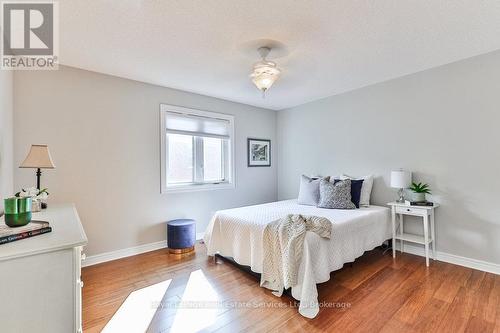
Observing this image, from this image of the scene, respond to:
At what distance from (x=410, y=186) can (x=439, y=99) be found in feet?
3.77

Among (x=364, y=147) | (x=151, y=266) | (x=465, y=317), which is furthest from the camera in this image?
(x=364, y=147)

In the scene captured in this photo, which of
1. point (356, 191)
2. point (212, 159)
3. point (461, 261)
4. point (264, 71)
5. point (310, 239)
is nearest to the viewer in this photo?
point (310, 239)

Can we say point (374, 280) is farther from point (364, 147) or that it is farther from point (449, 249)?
point (364, 147)

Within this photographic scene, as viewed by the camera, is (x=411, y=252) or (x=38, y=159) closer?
(x=38, y=159)

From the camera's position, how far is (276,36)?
7.23ft

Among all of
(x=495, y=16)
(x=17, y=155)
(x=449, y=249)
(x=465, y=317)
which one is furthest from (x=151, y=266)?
(x=495, y=16)

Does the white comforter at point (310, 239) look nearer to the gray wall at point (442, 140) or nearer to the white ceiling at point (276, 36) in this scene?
the gray wall at point (442, 140)

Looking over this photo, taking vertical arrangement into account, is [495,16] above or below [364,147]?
above

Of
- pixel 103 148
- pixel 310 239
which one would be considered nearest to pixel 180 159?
pixel 103 148

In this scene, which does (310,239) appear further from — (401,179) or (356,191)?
(401,179)

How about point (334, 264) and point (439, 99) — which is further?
point (439, 99)

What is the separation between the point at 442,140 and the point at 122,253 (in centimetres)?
438

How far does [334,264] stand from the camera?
7.64 ft

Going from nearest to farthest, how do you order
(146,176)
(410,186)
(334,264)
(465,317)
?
(465,317) → (334,264) → (410,186) → (146,176)
